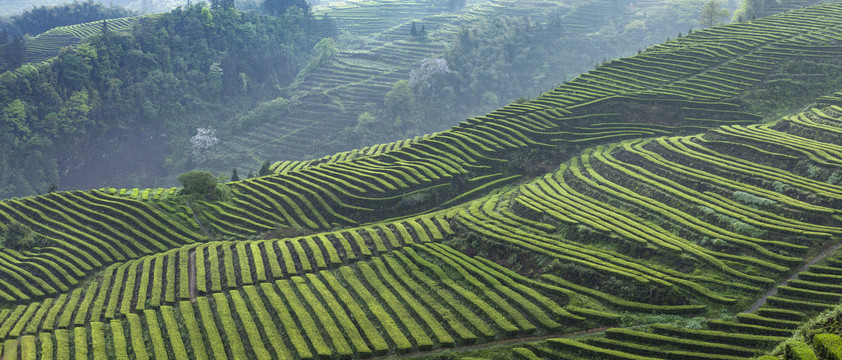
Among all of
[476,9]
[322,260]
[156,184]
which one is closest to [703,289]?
[322,260]

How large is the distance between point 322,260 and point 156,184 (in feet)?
177

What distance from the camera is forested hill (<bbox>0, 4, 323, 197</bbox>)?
71.6 meters

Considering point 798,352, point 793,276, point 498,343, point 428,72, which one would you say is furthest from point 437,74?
point 798,352

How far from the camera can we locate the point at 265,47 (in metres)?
101

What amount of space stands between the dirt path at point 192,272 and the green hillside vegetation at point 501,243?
107 millimetres

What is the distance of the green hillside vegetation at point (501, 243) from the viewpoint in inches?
1033

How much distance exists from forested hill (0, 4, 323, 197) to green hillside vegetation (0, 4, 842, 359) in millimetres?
32844

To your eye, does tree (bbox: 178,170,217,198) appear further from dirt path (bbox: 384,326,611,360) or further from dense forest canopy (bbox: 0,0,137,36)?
dense forest canopy (bbox: 0,0,137,36)

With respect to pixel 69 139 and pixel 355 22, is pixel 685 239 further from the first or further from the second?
pixel 355 22

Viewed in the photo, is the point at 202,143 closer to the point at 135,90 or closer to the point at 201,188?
the point at 135,90

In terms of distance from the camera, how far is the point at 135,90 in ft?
270

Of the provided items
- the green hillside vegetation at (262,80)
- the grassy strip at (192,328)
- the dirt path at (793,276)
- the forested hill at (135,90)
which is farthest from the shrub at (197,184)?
the forested hill at (135,90)

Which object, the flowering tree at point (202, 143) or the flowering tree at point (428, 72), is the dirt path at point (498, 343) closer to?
the flowering tree at point (202, 143)

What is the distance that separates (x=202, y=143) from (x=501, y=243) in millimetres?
61331
